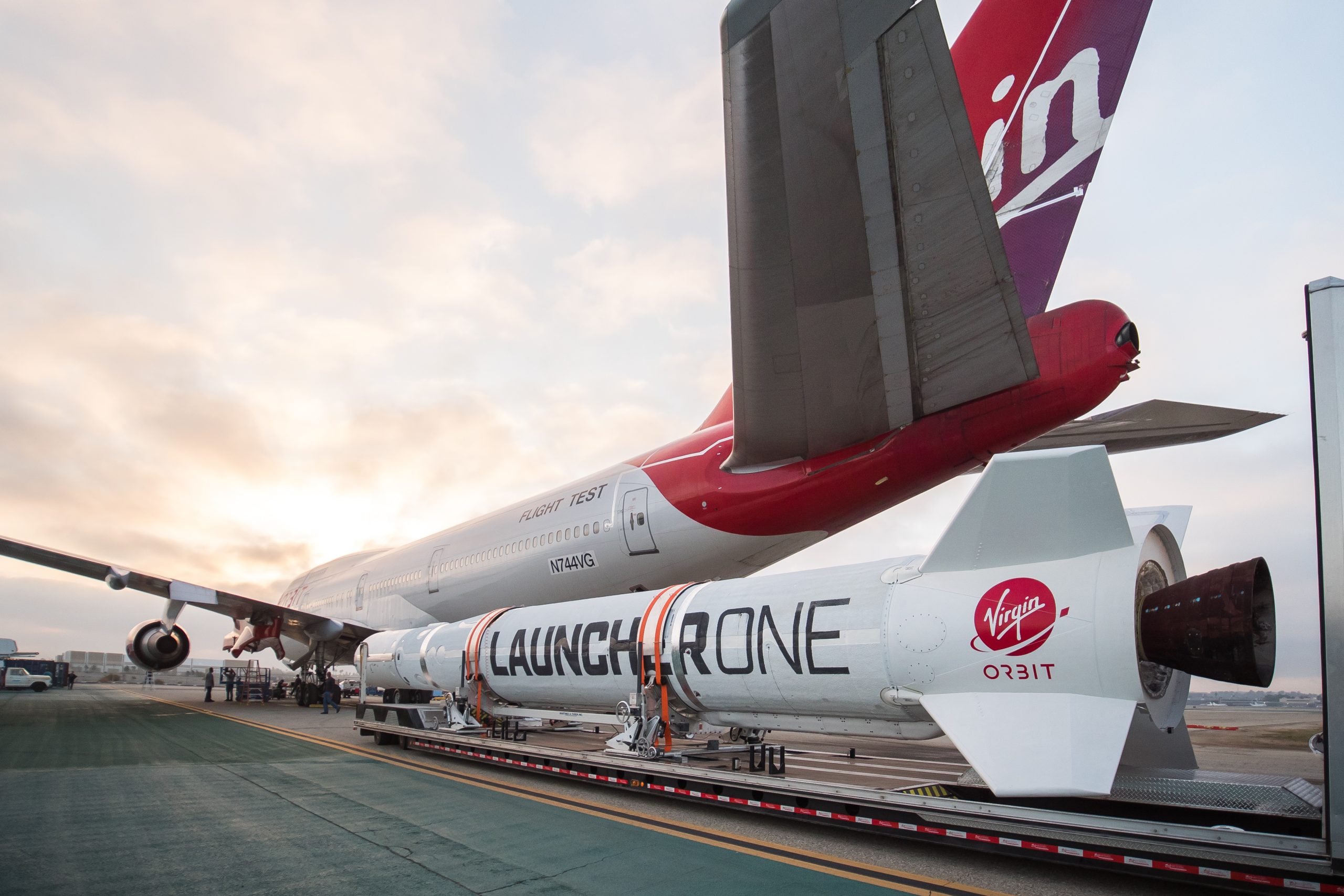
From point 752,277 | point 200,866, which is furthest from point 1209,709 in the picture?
point 200,866

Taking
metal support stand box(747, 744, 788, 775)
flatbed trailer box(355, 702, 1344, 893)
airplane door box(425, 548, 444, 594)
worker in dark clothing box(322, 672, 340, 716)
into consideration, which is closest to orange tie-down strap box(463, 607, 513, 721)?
flatbed trailer box(355, 702, 1344, 893)

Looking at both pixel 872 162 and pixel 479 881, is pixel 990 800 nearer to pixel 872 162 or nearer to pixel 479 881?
pixel 479 881

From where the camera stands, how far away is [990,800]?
5707 millimetres

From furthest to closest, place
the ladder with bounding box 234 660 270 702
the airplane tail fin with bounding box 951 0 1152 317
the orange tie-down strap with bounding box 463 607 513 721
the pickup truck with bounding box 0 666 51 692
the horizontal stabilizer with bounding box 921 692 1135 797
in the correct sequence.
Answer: the pickup truck with bounding box 0 666 51 692
the ladder with bounding box 234 660 270 702
the orange tie-down strap with bounding box 463 607 513 721
the airplane tail fin with bounding box 951 0 1152 317
the horizontal stabilizer with bounding box 921 692 1135 797

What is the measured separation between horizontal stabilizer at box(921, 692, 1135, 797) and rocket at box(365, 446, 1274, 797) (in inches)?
0.5

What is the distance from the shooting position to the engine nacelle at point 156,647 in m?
21.1

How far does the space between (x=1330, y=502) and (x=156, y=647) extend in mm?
24724

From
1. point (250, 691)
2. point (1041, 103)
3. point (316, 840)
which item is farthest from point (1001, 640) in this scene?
point (250, 691)

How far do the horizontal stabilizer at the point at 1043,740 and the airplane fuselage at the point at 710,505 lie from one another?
329 cm

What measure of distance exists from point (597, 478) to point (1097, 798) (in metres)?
10.1

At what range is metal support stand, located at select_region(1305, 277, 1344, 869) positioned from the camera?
12.8 feet

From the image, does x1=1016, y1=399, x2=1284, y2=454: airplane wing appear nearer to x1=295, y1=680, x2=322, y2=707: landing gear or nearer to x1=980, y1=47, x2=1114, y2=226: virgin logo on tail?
x1=980, y1=47, x2=1114, y2=226: virgin logo on tail

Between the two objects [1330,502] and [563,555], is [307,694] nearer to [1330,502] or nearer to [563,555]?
[563,555]

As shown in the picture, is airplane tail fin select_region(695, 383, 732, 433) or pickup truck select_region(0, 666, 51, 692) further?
pickup truck select_region(0, 666, 51, 692)
